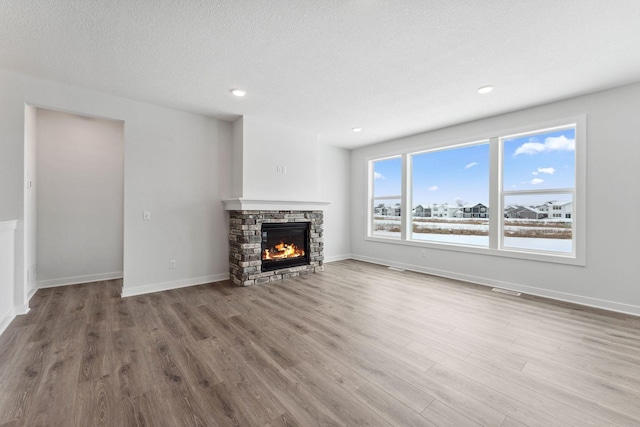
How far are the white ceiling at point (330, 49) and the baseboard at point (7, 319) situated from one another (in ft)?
8.28

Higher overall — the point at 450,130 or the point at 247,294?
the point at 450,130

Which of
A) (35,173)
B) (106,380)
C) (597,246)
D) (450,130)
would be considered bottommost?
(106,380)

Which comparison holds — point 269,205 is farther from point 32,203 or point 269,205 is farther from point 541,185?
point 541,185

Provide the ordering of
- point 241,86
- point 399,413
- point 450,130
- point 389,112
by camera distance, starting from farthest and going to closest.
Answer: point 450,130, point 389,112, point 241,86, point 399,413

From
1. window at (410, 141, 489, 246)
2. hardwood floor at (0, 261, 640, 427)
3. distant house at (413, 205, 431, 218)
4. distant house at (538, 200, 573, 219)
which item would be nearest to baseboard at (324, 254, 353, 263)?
window at (410, 141, 489, 246)

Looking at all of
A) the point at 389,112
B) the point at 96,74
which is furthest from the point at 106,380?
the point at 389,112

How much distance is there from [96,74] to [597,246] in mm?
6099

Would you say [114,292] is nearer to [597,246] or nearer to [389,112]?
[389,112]

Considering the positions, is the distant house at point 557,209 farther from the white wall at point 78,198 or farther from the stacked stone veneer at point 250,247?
the white wall at point 78,198

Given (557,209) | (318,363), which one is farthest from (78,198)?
(557,209)

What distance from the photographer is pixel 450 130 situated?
14.7ft

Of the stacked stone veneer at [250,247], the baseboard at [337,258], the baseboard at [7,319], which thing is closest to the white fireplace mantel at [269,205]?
the stacked stone veneer at [250,247]

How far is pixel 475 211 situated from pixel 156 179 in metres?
5.01

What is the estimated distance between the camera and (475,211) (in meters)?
4.36
